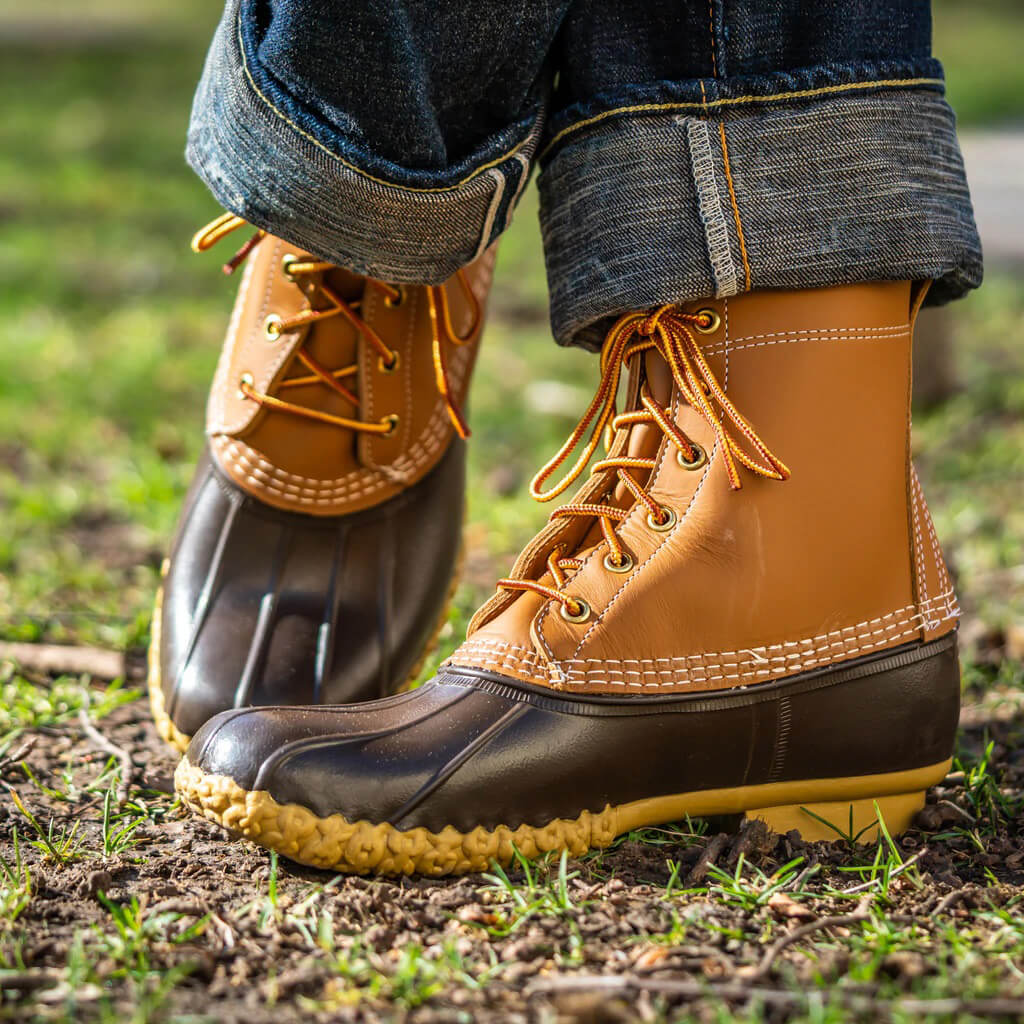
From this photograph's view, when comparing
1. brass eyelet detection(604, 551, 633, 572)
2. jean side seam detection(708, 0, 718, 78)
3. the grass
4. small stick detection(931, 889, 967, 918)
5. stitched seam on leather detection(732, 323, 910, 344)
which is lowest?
small stick detection(931, 889, 967, 918)

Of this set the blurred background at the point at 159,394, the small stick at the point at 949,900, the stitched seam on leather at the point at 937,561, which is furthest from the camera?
the blurred background at the point at 159,394

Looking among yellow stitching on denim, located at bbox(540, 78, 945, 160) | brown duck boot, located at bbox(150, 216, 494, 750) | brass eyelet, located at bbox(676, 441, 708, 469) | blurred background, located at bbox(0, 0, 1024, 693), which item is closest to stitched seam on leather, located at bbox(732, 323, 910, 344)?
brass eyelet, located at bbox(676, 441, 708, 469)

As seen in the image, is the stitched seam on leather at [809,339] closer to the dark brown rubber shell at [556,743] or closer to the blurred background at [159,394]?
the dark brown rubber shell at [556,743]

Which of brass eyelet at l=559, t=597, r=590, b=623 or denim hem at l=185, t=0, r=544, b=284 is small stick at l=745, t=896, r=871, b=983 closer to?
brass eyelet at l=559, t=597, r=590, b=623

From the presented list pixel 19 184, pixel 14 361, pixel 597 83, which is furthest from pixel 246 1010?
pixel 19 184

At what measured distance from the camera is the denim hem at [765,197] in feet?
4.15

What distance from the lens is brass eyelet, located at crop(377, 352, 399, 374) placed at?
1632 millimetres

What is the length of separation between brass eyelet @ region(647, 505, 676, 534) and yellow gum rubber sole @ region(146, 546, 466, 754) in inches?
19.0

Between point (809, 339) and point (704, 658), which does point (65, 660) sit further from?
point (809, 339)

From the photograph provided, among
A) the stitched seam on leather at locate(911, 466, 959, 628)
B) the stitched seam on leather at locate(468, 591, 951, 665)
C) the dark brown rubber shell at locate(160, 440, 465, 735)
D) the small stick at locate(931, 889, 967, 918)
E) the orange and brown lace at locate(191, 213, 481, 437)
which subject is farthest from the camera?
the orange and brown lace at locate(191, 213, 481, 437)

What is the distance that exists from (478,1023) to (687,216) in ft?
2.69

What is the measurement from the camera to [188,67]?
10.0 metres

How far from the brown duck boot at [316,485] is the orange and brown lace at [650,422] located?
0.31m

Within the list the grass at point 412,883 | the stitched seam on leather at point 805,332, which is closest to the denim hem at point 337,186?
the stitched seam on leather at point 805,332
